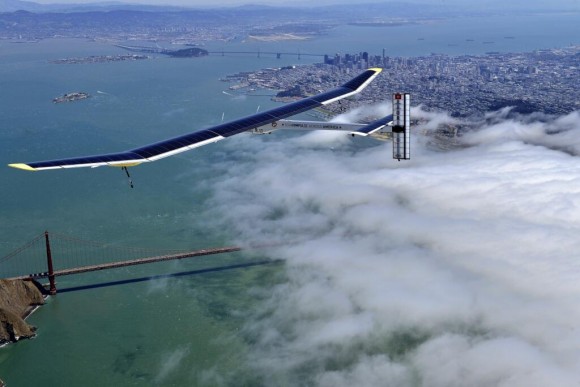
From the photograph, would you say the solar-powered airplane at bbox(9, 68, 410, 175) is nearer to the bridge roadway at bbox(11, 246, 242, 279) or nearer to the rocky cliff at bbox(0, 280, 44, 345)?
the bridge roadway at bbox(11, 246, 242, 279)

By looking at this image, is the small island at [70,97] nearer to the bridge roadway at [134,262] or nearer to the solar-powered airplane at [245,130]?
the bridge roadway at [134,262]

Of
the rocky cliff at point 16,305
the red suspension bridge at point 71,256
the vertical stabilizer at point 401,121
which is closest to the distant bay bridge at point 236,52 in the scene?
the red suspension bridge at point 71,256

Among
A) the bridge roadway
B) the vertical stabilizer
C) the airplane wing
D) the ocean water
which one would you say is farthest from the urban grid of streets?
the vertical stabilizer

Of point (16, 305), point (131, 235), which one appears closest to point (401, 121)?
point (16, 305)

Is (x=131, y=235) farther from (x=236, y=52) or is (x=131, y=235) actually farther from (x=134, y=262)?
(x=236, y=52)

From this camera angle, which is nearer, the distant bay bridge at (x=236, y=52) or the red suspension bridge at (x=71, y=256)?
the red suspension bridge at (x=71, y=256)
